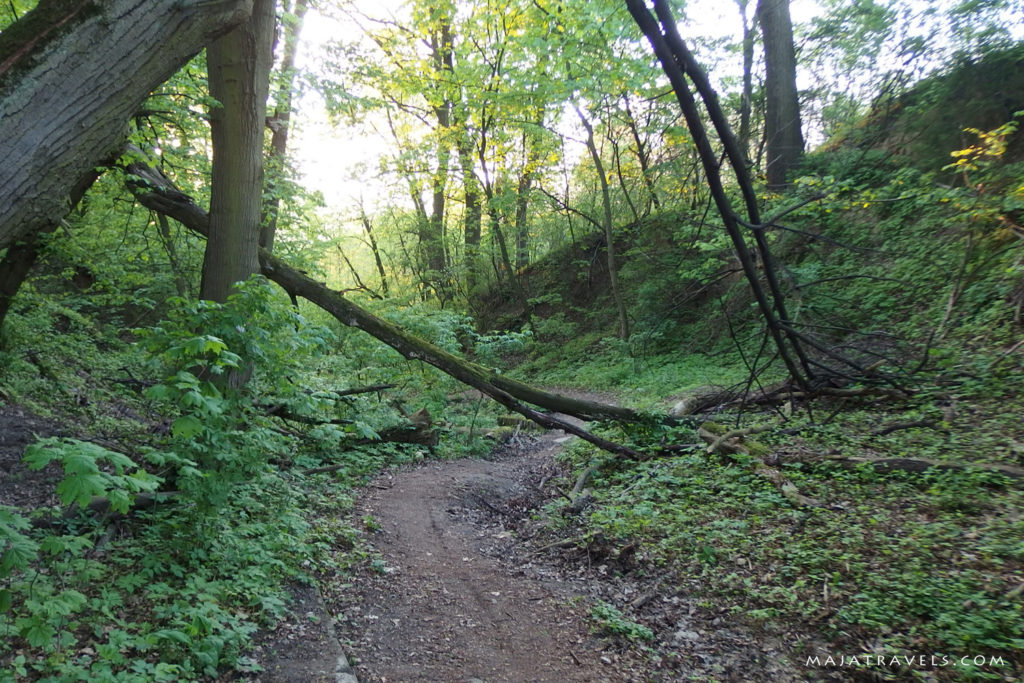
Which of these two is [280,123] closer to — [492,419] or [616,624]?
[492,419]

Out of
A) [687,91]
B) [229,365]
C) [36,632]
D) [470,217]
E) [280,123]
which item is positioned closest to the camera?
[687,91]

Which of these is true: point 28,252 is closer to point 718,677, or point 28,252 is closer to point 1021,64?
point 718,677

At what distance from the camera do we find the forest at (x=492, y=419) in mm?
2705

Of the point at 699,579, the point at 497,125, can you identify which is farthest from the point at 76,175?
the point at 497,125

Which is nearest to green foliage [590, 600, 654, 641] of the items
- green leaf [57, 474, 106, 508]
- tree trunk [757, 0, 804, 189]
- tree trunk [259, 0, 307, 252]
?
green leaf [57, 474, 106, 508]

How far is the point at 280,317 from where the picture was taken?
13.6ft

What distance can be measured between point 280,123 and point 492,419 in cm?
746

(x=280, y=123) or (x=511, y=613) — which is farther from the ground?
(x=280, y=123)

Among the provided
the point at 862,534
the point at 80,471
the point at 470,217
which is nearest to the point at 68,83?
the point at 80,471

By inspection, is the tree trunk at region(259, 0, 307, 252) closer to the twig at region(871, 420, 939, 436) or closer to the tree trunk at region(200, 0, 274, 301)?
the tree trunk at region(200, 0, 274, 301)

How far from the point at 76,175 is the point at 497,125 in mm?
16806

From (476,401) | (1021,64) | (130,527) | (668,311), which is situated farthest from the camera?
(476,401)

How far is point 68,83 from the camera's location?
78.9 inches

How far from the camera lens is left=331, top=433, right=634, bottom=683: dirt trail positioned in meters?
3.73
